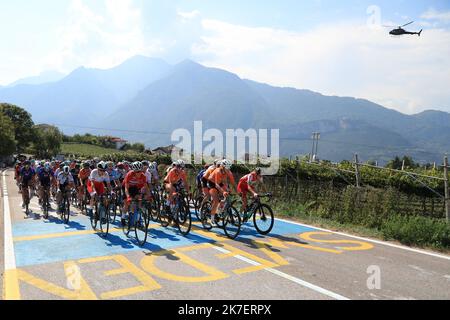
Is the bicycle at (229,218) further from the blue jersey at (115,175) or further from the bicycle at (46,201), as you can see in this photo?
the bicycle at (46,201)

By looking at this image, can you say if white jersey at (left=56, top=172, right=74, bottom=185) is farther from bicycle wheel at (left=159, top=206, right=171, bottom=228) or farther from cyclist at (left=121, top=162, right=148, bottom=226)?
cyclist at (left=121, top=162, right=148, bottom=226)

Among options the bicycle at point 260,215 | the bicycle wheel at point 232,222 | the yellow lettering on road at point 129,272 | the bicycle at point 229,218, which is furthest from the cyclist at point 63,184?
the bicycle at point 260,215

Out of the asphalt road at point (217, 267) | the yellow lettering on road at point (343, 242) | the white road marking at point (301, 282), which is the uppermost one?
the white road marking at point (301, 282)

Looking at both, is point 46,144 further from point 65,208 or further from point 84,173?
point 65,208

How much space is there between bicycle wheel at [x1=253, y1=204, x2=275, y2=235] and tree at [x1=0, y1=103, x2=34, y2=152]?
284 feet

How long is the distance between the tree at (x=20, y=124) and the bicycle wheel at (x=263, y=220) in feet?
284

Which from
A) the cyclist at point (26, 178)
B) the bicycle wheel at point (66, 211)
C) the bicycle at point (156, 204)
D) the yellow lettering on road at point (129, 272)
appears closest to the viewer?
the yellow lettering on road at point (129, 272)

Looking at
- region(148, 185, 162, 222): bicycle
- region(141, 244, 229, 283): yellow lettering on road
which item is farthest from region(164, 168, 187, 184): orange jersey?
region(141, 244, 229, 283): yellow lettering on road

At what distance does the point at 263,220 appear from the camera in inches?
412

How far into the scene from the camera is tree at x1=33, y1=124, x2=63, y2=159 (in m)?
89.6

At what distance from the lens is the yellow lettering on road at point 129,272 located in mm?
5887

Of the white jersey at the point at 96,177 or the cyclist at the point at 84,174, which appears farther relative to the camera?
the cyclist at the point at 84,174
